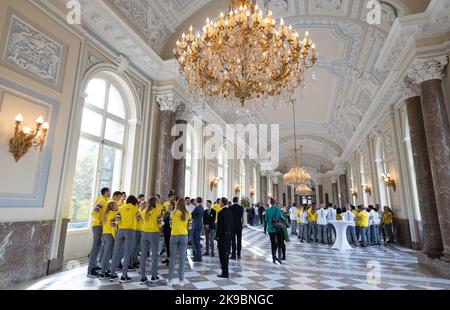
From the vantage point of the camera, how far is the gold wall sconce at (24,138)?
4.09 m

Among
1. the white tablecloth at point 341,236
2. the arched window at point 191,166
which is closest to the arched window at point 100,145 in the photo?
the arched window at point 191,166

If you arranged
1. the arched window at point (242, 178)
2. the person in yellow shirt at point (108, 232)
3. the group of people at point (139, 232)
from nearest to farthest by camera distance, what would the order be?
the group of people at point (139, 232) < the person in yellow shirt at point (108, 232) < the arched window at point (242, 178)

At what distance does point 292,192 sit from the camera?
3209 cm

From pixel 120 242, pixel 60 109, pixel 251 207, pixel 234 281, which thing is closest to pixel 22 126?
pixel 60 109

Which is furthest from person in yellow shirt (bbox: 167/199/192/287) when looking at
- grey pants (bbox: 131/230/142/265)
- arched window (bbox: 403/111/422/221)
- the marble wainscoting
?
arched window (bbox: 403/111/422/221)

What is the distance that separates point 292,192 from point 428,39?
2741 cm

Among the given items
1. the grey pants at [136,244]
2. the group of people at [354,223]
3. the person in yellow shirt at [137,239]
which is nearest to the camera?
the person in yellow shirt at [137,239]

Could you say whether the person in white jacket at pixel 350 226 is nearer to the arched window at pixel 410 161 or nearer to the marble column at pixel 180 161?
the arched window at pixel 410 161

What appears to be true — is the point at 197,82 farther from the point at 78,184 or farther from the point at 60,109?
the point at 78,184

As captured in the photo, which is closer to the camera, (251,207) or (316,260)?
(316,260)

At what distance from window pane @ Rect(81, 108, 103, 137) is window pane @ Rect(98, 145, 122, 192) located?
47 cm

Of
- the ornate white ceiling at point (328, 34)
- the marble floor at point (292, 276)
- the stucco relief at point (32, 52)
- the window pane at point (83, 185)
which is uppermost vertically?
the ornate white ceiling at point (328, 34)

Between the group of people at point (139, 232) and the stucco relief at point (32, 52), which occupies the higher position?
the stucco relief at point (32, 52)

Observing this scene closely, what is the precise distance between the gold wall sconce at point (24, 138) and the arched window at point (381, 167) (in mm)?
11671
